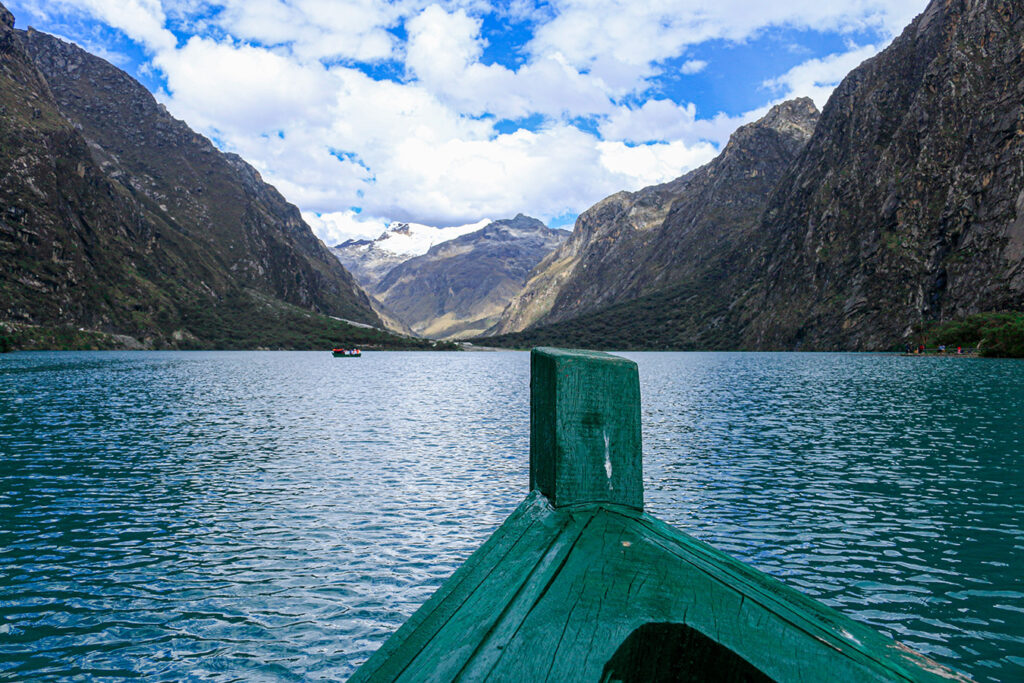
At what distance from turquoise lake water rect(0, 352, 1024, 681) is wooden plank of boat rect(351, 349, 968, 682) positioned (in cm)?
897

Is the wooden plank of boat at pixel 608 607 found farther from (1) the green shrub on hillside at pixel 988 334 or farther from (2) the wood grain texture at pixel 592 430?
(1) the green shrub on hillside at pixel 988 334

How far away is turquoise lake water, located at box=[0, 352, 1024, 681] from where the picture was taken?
38.5 ft

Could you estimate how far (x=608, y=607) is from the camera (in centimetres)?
261

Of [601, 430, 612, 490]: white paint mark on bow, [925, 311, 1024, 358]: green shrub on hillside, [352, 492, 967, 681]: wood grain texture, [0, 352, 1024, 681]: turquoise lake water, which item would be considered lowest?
[0, 352, 1024, 681]: turquoise lake water

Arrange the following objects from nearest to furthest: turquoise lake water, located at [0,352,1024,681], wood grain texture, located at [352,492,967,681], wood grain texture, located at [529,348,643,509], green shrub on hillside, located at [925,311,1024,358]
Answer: wood grain texture, located at [352,492,967,681] → wood grain texture, located at [529,348,643,509] → turquoise lake water, located at [0,352,1024,681] → green shrub on hillside, located at [925,311,1024,358]

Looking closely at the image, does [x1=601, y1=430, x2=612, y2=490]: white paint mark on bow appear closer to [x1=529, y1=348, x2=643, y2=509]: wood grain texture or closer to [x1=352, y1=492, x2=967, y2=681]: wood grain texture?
[x1=529, y1=348, x2=643, y2=509]: wood grain texture

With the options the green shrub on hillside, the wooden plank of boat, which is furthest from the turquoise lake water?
the green shrub on hillside

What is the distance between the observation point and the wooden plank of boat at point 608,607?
2473 millimetres

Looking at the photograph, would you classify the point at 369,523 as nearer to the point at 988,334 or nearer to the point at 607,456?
the point at 607,456

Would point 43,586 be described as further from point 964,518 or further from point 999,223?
point 999,223

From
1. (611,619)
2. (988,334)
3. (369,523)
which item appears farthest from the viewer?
(988,334)

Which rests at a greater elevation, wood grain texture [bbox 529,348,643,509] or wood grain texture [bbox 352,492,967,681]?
wood grain texture [bbox 529,348,643,509]

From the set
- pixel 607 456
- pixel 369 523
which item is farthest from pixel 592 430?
pixel 369 523

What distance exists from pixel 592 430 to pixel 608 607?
0.97 meters
